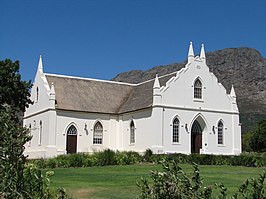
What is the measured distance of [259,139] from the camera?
57.5 metres

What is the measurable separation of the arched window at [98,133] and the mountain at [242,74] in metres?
50.7

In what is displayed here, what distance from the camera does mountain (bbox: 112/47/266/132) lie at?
9741 cm

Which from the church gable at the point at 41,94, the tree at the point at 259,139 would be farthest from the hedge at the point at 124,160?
the tree at the point at 259,139

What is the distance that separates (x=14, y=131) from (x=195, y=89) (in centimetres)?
3712

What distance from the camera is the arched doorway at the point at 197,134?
1665 inches

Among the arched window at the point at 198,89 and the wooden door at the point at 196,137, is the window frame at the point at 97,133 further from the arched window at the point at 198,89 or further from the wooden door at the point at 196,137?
the arched window at the point at 198,89

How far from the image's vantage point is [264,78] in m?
121

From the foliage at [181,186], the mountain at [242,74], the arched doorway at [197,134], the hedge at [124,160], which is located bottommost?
the hedge at [124,160]

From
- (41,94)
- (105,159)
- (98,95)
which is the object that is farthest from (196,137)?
(41,94)

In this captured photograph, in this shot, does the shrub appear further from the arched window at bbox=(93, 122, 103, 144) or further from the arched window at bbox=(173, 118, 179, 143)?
the arched window at bbox=(93, 122, 103, 144)

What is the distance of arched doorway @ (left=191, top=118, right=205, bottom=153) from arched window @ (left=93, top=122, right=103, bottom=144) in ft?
30.1

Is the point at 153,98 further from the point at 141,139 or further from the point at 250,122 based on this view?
the point at 250,122

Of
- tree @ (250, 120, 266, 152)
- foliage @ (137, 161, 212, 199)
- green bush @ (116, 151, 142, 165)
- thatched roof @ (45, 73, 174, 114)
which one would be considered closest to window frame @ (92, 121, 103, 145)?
thatched roof @ (45, 73, 174, 114)

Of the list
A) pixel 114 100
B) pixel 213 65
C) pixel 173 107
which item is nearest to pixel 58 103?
pixel 114 100
